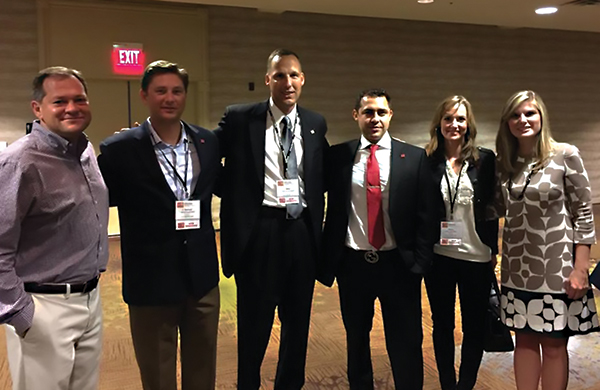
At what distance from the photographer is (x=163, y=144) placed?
88.3 inches

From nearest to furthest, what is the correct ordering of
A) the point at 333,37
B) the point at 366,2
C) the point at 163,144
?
the point at 163,144 → the point at 366,2 → the point at 333,37

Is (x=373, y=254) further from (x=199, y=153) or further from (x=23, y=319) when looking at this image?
(x=23, y=319)

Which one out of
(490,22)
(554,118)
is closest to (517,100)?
(490,22)

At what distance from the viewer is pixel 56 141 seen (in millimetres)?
1852

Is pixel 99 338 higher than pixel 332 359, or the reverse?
pixel 99 338

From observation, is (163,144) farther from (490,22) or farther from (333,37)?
(490,22)

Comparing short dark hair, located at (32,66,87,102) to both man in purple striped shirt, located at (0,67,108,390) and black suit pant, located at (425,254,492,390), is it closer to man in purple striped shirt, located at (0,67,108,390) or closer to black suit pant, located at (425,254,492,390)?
man in purple striped shirt, located at (0,67,108,390)

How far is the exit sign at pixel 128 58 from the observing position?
6.84m

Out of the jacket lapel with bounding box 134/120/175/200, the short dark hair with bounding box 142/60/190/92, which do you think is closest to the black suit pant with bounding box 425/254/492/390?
the jacket lapel with bounding box 134/120/175/200

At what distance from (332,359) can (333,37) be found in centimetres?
597

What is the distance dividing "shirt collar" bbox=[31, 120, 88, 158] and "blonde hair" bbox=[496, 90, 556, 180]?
195 centimetres

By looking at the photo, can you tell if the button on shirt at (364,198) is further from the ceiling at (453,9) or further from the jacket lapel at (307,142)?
the ceiling at (453,9)

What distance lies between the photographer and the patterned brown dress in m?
2.34

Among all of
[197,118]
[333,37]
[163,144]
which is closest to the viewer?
[163,144]
